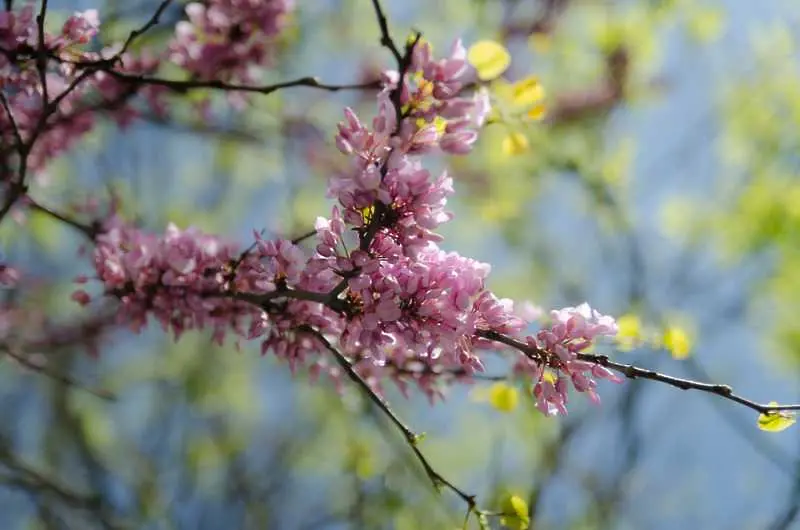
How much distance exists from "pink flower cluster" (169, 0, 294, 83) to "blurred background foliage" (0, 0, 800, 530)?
1412mm

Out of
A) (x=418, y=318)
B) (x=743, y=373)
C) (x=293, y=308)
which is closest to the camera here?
(x=418, y=318)

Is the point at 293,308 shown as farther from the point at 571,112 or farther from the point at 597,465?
the point at 597,465

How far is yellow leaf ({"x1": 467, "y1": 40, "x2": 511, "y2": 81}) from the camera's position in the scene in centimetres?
154

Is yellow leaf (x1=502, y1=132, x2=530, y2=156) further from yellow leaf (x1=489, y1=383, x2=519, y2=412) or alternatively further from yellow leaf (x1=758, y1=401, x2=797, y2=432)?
yellow leaf (x1=758, y1=401, x2=797, y2=432)

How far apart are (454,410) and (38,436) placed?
14.4ft

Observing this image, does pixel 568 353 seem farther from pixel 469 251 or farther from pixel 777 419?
pixel 469 251

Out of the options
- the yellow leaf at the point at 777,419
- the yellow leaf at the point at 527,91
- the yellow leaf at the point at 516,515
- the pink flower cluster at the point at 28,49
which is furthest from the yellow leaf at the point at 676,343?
the pink flower cluster at the point at 28,49

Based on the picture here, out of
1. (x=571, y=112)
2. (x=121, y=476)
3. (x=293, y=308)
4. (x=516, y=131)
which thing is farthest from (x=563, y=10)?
(x=121, y=476)

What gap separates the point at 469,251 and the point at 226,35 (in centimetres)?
616

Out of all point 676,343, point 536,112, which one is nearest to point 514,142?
point 536,112

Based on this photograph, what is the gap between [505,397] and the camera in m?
1.97

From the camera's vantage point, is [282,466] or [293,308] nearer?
[293,308]

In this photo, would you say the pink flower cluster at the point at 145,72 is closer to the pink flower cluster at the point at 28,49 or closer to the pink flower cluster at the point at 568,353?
the pink flower cluster at the point at 28,49

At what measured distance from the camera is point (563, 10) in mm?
5762
